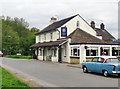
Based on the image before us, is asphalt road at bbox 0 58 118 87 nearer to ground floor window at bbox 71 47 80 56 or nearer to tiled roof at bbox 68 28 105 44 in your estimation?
ground floor window at bbox 71 47 80 56

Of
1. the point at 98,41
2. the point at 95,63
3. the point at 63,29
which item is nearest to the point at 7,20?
the point at 63,29

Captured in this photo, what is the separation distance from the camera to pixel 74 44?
41.2 metres

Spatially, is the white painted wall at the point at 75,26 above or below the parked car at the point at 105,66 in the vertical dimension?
above

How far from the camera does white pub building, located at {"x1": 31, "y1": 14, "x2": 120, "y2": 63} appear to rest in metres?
40.2

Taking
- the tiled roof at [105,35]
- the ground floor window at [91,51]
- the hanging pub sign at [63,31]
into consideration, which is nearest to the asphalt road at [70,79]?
the ground floor window at [91,51]

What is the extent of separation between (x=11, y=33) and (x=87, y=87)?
7647 centimetres

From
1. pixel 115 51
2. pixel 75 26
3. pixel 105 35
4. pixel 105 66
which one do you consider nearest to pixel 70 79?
pixel 105 66

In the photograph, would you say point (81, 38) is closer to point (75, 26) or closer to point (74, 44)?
point (74, 44)

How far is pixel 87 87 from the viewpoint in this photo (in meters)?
15.1

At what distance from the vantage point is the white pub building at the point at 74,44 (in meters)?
40.2

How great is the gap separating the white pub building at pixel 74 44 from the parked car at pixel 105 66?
1545 cm

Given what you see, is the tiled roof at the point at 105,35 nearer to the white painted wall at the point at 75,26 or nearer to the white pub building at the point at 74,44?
the white pub building at the point at 74,44

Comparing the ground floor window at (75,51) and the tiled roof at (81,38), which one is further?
the tiled roof at (81,38)

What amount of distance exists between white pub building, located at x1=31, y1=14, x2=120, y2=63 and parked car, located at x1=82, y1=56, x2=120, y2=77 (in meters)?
15.5
